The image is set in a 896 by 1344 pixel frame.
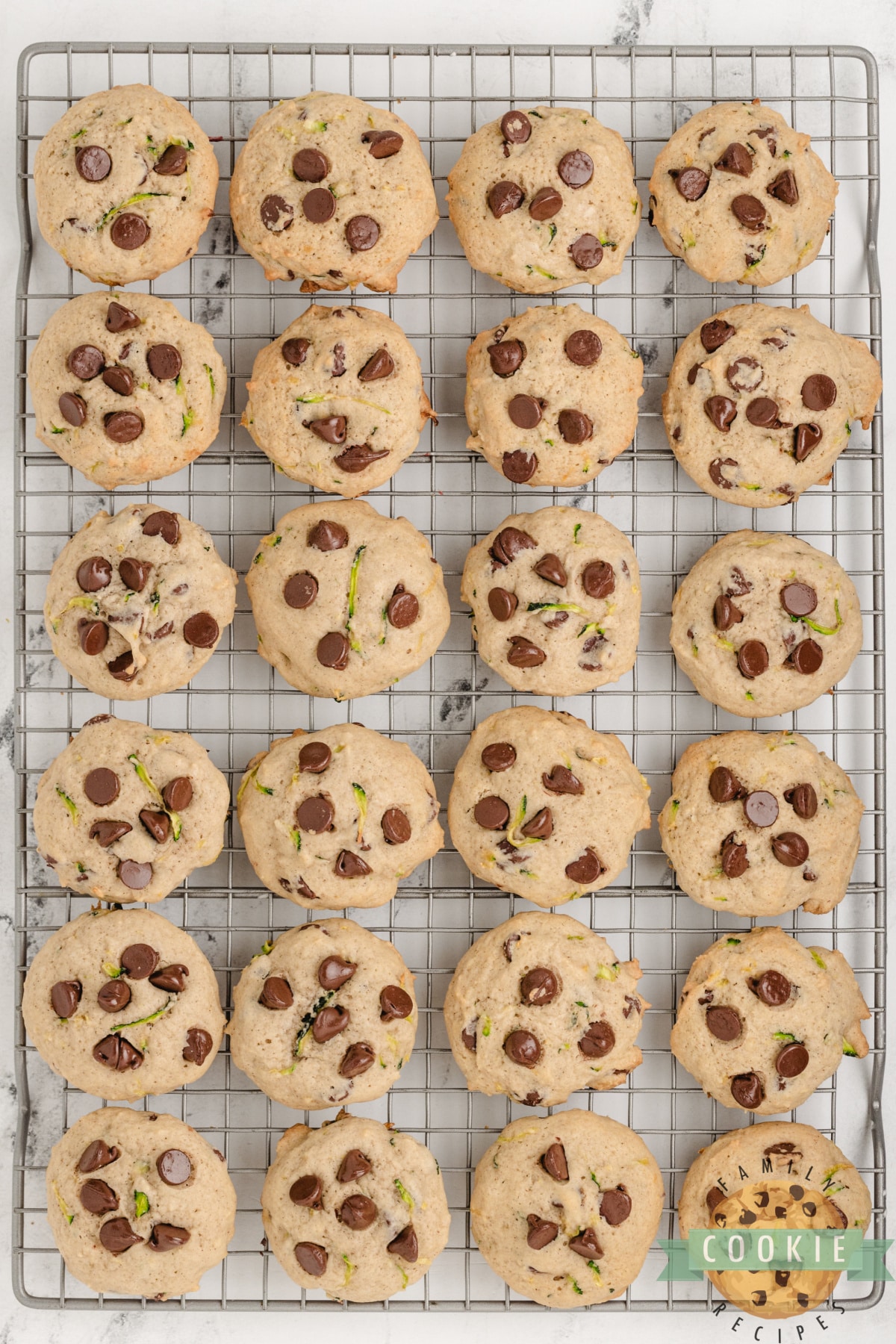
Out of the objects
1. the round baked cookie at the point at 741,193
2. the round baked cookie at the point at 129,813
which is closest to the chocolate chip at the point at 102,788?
the round baked cookie at the point at 129,813

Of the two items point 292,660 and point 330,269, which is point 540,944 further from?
point 330,269

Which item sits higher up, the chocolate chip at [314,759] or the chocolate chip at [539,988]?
the chocolate chip at [314,759]

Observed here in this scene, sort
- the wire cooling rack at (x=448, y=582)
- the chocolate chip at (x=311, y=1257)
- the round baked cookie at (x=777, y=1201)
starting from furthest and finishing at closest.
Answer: the wire cooling rack at (x=448, y=582) < the round baked cookie at (x=777, y=1201) < the chocolate chip at (x=311, y=1257)

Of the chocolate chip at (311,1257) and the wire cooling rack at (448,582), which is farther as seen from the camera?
the wire cooling rack at (448,582)

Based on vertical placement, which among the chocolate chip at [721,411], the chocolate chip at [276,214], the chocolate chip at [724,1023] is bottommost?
the chocolate chip at [724,1023]

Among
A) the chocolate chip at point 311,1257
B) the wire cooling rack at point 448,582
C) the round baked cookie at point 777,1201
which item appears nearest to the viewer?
the chocolate chip at point 311,1257

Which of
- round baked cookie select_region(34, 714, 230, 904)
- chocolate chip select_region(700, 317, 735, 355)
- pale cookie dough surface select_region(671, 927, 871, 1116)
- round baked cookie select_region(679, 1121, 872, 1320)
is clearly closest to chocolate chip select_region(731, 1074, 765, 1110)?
pale cookie dough surface select_region(671, 927, 871, 1116)

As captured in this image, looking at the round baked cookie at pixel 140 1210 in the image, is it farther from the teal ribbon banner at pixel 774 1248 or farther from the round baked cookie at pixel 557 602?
the round baked cookie at pixel 557 602
